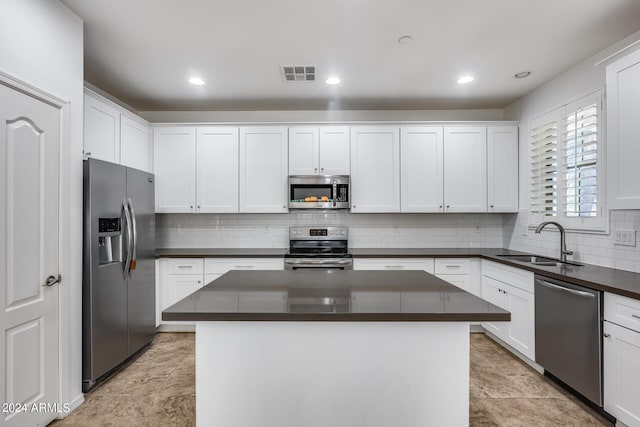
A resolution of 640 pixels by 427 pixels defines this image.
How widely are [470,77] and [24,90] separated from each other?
11.8ft

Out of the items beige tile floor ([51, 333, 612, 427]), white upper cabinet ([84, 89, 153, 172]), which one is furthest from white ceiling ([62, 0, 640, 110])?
beige tile floor ([51, 333, 612, 427])

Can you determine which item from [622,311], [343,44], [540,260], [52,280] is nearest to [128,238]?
[52,280]

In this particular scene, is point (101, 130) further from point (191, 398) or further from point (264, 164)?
point (191, 398)

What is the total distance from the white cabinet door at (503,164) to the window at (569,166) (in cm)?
24

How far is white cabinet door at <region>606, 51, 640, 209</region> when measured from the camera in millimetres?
1979

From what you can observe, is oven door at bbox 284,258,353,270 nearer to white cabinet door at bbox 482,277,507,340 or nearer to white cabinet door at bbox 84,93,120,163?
white cabinet door at bbox 482,277,507,340

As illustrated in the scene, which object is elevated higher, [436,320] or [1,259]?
[1,259]

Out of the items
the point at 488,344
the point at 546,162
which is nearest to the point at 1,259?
the point at 488,344

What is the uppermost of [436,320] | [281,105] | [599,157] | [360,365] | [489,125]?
[281,105]

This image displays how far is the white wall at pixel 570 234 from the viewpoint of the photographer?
2469mm

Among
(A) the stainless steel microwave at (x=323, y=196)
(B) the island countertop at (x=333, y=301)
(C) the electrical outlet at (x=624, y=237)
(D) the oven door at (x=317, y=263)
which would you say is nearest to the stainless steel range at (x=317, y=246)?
(D) the oven door at (x=317, y=263)

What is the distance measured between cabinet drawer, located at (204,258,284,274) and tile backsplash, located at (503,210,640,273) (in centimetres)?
286

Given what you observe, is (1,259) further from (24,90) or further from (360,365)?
(360,365)

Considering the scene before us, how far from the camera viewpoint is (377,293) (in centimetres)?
164
